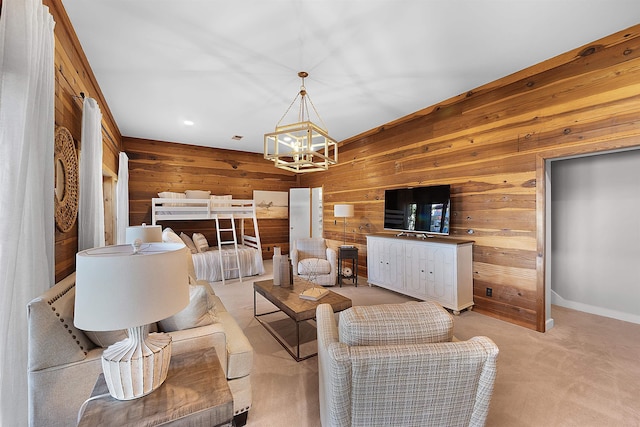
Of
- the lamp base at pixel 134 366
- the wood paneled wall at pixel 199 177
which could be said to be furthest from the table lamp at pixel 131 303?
the wood paneled wall at pixel 199 177

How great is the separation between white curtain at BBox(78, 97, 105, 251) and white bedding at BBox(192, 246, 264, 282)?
2523 mm

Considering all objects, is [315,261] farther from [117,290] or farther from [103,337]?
[117,290]

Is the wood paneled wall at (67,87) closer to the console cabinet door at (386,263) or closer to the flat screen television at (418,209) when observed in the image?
the console cabinet door at (386,263)

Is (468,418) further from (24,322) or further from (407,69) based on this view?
(407,69)

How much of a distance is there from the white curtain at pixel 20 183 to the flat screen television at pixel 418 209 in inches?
155

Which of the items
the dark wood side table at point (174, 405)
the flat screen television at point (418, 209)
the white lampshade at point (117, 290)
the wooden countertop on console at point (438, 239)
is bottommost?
the dark wood side table at point (174, 405)

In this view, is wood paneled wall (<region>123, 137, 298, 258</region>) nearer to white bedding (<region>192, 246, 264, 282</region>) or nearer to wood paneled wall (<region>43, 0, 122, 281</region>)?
white bedding (<region>192, 246, 264, 282</region>)

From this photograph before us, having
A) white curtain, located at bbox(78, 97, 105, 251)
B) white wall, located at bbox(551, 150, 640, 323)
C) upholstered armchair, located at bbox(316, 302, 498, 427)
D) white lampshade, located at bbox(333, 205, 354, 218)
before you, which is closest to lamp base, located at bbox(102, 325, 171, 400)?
upholstered armchair, located at bbox(316, 302, 498, 427)

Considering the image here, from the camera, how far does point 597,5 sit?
204cm

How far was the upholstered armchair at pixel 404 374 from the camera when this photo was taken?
1.09 m

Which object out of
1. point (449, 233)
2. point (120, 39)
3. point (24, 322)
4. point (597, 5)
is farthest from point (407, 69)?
point (24, 322)

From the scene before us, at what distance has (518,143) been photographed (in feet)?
10.2

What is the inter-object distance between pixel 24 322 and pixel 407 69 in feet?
11.4

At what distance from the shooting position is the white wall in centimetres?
318
